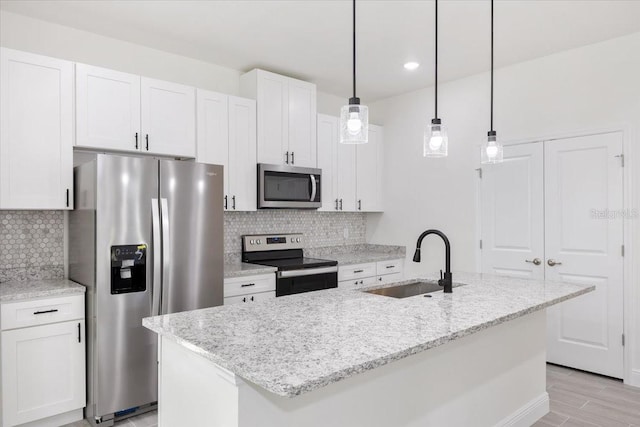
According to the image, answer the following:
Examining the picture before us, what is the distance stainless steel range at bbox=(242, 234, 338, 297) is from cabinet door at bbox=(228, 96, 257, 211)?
1.52 ft

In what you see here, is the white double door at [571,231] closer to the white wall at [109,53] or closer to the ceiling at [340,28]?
the ceiling at [340,28]

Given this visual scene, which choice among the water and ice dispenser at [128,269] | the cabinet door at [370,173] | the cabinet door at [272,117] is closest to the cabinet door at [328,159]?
the cabinet door at [370,173]

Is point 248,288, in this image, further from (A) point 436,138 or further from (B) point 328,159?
(A) point 436,138

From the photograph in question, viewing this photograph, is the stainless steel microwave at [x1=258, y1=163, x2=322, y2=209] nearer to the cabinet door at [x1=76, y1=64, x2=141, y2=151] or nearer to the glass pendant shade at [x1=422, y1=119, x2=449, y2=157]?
the cabinet door at [x1=76, y1=64, x2=141, y2=151]

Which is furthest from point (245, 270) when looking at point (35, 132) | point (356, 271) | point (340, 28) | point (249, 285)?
point (340, 28)

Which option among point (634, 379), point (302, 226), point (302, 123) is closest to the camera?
point (634, 379)

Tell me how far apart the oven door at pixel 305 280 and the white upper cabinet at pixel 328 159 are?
0.80m

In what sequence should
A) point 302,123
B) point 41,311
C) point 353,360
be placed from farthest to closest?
point 302,123
point 41,311
point 353,360

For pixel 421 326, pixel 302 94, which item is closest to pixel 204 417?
pixel 421 326

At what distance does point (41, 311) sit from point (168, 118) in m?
1.64

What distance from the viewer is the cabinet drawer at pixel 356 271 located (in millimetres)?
4266

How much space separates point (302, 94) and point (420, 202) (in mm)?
1765

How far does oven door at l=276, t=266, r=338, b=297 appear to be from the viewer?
3714 millimetres

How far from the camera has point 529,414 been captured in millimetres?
2734
